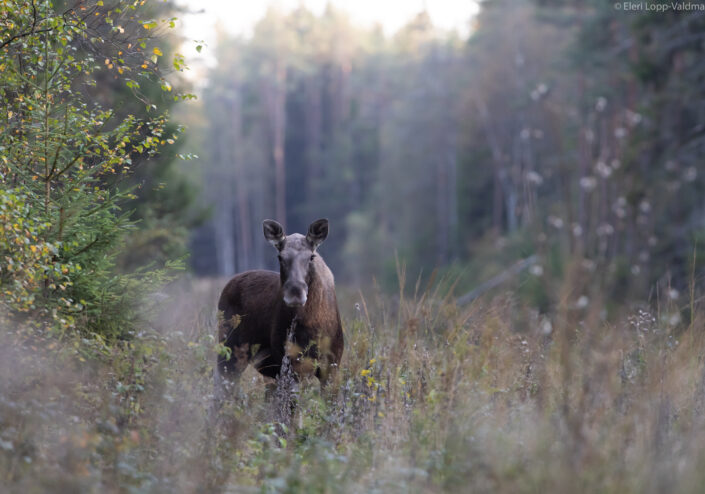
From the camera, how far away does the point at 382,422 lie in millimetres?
6266

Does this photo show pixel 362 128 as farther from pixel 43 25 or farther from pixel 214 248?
pixel 43 25

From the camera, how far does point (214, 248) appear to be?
7175cm

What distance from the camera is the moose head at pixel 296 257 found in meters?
7.72

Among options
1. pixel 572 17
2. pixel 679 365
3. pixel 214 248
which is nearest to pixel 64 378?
pixel 679 365

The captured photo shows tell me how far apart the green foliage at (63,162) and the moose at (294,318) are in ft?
3.87

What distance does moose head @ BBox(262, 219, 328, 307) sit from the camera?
772 cm

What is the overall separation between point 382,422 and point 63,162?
14.0 feet

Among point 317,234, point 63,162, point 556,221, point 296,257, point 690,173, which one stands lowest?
point 556,221

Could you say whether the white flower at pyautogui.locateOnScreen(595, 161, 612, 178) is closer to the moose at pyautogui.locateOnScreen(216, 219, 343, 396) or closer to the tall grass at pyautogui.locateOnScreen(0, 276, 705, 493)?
the moose at pyautogui.locateOnScreen(216, 219, 343, 396)

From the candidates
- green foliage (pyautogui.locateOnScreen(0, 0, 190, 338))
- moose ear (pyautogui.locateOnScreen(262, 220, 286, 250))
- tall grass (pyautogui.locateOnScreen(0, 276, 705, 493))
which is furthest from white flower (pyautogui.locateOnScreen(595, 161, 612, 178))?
green foliage (pyautogui.locateOnScreen(0, 0, 190, 338))

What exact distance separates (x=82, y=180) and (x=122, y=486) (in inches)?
144

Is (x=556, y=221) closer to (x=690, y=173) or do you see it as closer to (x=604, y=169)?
(x=604, y=169)

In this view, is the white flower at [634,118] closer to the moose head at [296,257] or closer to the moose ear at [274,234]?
the moose head at [296,257]

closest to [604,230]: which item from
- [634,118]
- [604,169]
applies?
[604,169]
